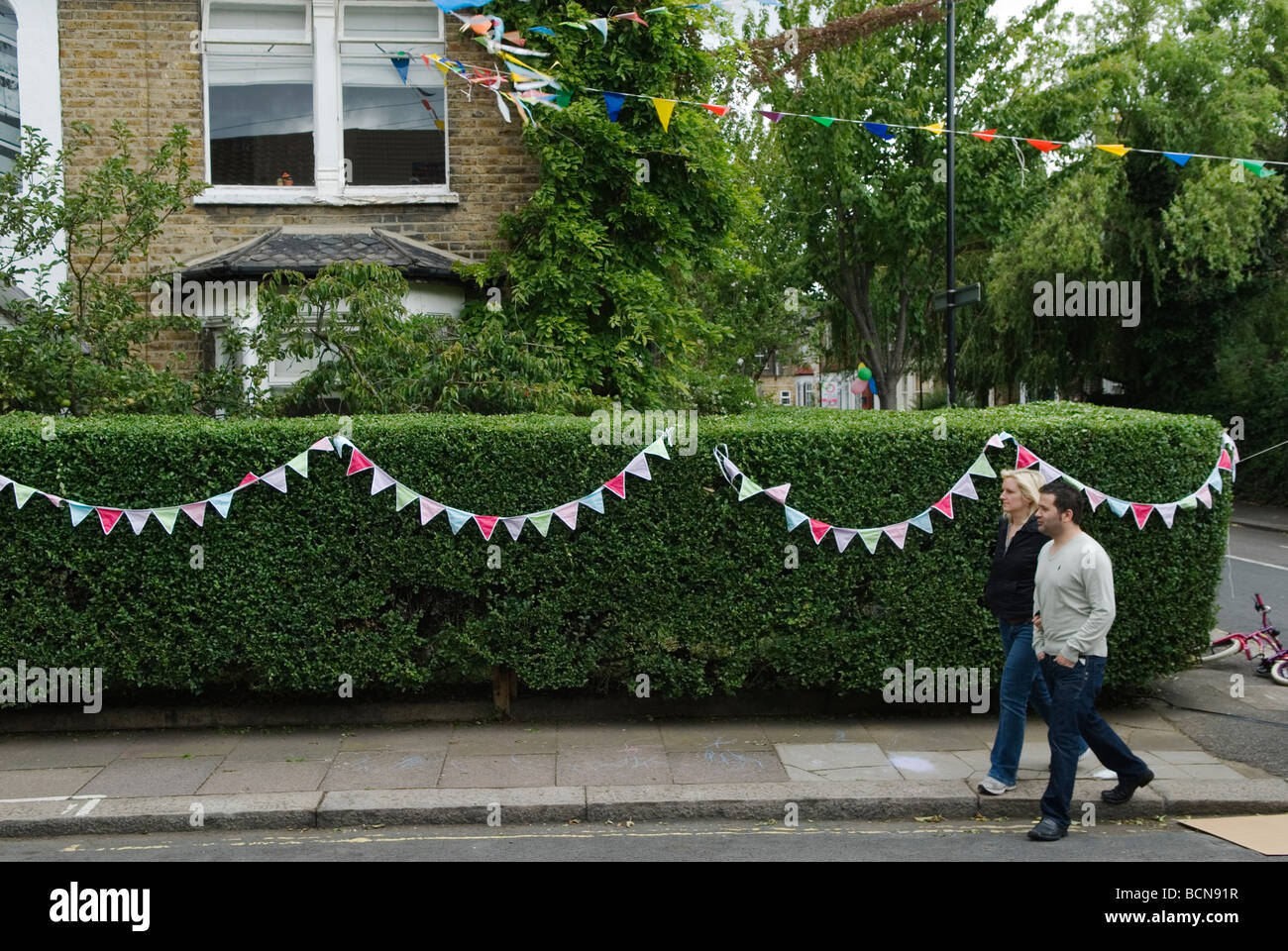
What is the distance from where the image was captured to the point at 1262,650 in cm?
955

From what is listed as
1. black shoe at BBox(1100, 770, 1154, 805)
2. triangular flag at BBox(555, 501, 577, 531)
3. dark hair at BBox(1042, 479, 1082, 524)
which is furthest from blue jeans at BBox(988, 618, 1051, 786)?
triangular flag at BBox(555, 501, 577, 531)

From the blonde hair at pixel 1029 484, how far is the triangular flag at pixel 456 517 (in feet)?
11.8

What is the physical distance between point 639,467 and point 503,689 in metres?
1.98

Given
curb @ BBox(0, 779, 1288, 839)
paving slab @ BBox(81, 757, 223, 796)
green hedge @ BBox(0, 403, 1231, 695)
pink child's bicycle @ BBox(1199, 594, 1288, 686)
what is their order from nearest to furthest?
curb @ BBox(0, 779, 1288, 839) < paving slab @ BBox(81, 757, 223, 796) < green hedge @ BBox(0, 403, 1231, 695) < pink child's bicycle @ BBox(1199, 594, 1288, 686)

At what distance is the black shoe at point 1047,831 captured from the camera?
590 centimetres

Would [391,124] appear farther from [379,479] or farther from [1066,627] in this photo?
[1066,627]

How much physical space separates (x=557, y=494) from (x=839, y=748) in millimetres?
2605

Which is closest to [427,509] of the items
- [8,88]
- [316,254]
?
[316,254]

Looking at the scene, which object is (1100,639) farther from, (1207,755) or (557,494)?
(557,494)

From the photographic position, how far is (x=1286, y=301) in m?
26.2

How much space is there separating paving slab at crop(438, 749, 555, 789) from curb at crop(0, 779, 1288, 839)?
173 mm

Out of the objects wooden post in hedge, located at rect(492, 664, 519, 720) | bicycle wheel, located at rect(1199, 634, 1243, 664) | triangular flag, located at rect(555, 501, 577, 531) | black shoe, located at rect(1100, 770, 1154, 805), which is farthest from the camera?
bicycle wheel, located at rect(1199, 634, 1243, 664)

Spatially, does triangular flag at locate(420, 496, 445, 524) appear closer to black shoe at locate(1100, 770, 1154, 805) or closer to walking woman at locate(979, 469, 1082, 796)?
walking woman at locate(979, 469, 1082, 796)

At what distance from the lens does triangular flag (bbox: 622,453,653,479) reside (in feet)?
25.4
